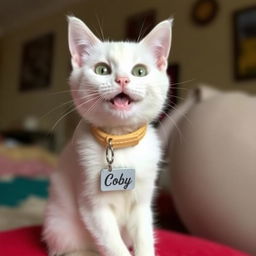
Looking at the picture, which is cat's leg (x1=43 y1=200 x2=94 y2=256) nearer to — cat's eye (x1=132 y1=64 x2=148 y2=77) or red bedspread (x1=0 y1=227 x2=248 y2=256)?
red bedspread (x1=0 y1=227 x2=248 y2=256)

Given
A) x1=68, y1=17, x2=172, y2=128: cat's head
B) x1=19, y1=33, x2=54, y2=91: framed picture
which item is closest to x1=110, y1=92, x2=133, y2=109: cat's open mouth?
x1=68, y1=17, x2=172, y2=128: cat's head

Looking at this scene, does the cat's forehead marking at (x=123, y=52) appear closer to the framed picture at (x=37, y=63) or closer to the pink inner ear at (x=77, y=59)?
the pink inner ear at (x=77, y=59)

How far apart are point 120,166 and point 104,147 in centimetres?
5

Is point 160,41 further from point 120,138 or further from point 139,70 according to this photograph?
point 120,138

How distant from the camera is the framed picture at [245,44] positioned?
1868 millimetres

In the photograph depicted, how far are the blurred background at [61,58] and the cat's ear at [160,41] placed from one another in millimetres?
137

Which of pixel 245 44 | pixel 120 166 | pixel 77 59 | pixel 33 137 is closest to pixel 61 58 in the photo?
pixel 33 137

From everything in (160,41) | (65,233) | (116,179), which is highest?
(160,41)

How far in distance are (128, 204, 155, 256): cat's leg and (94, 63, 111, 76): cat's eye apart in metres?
0.26

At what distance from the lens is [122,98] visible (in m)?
0.54

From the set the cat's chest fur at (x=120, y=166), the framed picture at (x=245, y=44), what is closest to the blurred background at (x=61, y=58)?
the framed picture at (x=245, y=44)

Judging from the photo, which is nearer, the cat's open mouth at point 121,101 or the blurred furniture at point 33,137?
the cat's open mouth at point 121,101

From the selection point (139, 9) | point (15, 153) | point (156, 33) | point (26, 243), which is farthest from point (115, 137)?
point (15, 153)

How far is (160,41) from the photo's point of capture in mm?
610
